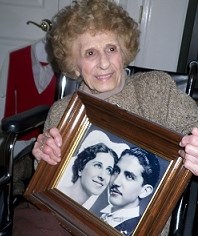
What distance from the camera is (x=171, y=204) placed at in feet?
2.27

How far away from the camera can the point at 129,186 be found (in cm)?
78

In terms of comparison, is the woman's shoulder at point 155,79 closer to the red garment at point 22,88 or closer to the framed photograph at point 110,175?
the framed photograph at point 110,175

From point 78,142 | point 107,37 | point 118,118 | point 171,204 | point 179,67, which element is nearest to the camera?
point 171,204

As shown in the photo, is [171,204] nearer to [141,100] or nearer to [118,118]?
[118,118]

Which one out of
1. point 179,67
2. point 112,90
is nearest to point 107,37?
point 112,90

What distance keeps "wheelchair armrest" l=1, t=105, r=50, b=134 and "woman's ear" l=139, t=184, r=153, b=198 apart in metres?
0.46

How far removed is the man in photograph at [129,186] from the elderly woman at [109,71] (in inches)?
7.3

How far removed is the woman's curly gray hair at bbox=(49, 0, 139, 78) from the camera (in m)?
0.99

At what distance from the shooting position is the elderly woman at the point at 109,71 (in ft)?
2.98

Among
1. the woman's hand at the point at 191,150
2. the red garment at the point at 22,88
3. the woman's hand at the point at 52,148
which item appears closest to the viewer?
the woman's hand at the point at 191,150

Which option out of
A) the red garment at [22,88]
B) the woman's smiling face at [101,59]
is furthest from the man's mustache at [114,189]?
the red garment at [22,88]

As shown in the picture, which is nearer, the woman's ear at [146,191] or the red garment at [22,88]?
the woman's ear at [146,191]

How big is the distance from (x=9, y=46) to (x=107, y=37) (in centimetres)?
139

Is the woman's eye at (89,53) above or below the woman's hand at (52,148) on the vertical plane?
above
